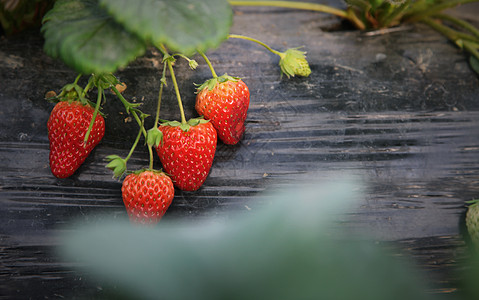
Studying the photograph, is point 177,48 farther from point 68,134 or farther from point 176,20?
point 68,134

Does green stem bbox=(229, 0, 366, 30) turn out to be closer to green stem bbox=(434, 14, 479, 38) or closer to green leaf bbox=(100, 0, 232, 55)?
green stem bbox=(434, 14, 479, 38)

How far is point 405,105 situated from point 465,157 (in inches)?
7.0

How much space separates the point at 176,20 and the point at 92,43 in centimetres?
12

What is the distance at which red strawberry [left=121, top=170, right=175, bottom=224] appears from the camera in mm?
691

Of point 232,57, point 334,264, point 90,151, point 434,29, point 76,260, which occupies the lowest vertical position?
point 76,260

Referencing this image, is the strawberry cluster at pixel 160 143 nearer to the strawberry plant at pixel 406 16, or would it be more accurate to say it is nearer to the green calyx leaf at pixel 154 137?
the green calyx leaf at pixel 154 137

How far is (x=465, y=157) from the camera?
2.97 feet

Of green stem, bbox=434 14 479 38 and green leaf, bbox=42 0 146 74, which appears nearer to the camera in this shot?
green leaf, bbox=42 0 146 74

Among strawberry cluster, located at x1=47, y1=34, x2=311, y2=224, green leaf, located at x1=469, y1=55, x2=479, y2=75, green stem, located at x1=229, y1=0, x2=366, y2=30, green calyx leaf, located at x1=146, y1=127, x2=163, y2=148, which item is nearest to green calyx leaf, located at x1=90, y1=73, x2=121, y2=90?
strawberry cluster, located at x1=47, y1=34, x2=311, y2=224

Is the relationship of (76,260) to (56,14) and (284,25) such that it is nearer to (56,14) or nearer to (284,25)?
(56,14)

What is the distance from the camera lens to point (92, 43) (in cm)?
54

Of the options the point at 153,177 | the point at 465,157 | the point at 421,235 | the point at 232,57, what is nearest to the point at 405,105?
the point at 465,157

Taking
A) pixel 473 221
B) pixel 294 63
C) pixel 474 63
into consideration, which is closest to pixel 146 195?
pixel 294 63

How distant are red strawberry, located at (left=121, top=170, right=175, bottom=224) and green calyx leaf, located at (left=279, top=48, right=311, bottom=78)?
1.32 ft
